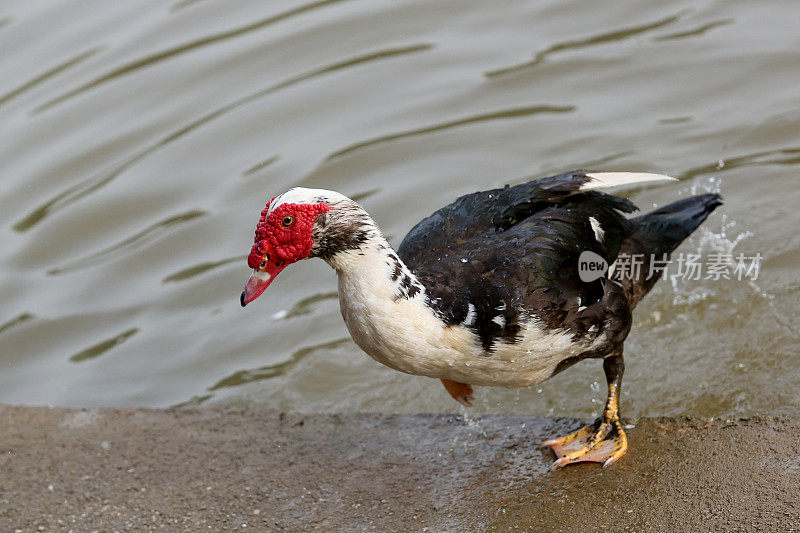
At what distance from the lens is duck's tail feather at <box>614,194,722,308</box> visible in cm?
455

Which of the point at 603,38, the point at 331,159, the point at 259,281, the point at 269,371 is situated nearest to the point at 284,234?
the point at 259,281

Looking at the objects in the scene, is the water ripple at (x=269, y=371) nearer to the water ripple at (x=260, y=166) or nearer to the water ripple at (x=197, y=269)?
the water ripple at (x=197, y=269)

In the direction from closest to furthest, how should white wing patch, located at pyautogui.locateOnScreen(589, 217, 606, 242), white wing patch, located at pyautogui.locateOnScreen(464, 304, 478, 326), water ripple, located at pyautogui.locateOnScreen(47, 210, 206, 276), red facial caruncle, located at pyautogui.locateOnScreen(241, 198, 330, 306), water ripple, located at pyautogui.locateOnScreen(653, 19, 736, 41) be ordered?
red facial caruncle, located at pyautogui.locateOnScreen(241, 198, 330, 306)
white wing patch, located at pyautogui.locateOnScreen(464, 304, 478, 326)
white wing patch, located at pyautogui.locateOnScreen(589, 217, 606, 242)
water ripple, located at pyautogui.locateOnScreen(47, 210, 206, 276)
water ripple, located at pyautogui.locateOnScreen(653, 19, 736, 41)

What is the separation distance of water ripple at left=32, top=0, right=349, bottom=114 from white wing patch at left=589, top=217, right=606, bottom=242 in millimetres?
5715

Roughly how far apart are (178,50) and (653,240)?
580 cm

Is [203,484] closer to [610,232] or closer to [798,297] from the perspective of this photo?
[610,232]

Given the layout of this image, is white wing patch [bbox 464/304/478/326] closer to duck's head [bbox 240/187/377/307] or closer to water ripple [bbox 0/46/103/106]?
duck's head [bbox 240/187/377/307]

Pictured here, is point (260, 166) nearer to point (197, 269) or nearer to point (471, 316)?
point (197, 269)

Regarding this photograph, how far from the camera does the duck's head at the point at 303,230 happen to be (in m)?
3.58

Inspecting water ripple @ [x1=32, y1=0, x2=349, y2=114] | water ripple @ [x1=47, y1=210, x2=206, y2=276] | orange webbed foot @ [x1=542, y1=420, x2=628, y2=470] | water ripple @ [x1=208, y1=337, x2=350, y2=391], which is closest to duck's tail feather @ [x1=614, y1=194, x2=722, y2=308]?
orange webbed foot @ [x1=542, y1=420, x2=628, y2=470]

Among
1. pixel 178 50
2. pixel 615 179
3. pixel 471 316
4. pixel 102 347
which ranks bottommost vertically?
pixel 102 347

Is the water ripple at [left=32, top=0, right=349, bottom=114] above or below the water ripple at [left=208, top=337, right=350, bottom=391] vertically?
above

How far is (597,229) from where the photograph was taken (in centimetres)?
434

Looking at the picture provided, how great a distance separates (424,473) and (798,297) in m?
2.57
